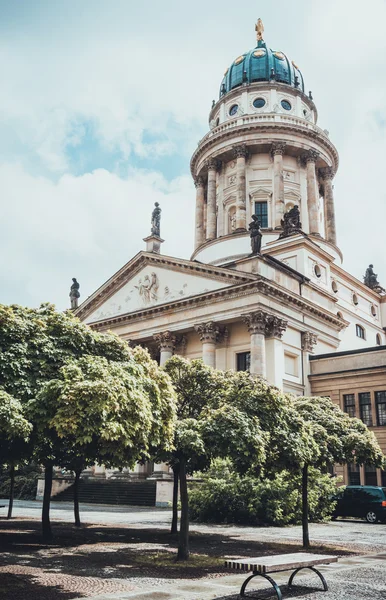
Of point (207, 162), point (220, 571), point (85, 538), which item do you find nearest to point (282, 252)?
point (207, 162)

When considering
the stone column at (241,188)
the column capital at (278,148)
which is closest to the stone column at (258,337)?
the stone column at (241,188)

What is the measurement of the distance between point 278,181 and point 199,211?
10080 mm

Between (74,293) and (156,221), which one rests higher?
(156,221)

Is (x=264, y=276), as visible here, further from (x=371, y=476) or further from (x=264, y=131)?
(x=264, y=131)

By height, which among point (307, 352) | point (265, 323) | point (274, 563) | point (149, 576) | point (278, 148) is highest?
point (278, 148)

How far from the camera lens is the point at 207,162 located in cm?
5791

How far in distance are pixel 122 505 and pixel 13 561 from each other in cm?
2385

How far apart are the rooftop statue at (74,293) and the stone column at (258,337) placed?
20837 millimetres

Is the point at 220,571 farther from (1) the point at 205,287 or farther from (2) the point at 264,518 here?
(1) the point at 205,287

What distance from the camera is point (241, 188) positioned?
53.1 m

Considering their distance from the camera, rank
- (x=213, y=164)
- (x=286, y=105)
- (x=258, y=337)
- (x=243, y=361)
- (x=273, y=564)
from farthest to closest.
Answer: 1. (x=286, y=105)
2. (x=213, y=164)
3. (x=243, y=361)
4. (x=258, y=337)
5. (x=273, y=564)

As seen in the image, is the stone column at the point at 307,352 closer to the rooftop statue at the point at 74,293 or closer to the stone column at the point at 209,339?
the stone column at the point at 209,339

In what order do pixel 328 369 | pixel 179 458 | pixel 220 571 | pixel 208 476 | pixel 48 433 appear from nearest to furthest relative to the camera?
pixel 48 433 → pixel 220 571 → pixel 179 458 → pixel 208 476 → pixel 328 369

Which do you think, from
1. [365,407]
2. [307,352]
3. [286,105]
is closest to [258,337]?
[307,352]
